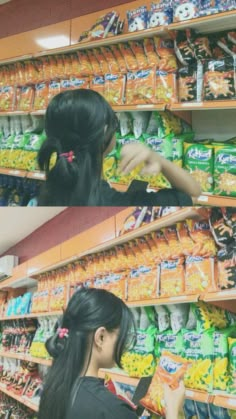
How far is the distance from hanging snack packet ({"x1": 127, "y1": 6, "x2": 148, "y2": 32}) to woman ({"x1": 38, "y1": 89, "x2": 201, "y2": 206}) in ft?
4.18

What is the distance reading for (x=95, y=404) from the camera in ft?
6.24

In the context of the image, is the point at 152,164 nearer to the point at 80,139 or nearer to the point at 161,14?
the point at 80,139

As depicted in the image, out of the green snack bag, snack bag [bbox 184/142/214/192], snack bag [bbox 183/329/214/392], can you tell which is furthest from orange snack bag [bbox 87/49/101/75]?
snack bag [bbox 183/329/214/392]

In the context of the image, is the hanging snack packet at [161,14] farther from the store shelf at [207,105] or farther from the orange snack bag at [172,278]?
the orange snack bag at [172,278]

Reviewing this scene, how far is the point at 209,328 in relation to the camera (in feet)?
7.47

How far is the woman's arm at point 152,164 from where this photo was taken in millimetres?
1817

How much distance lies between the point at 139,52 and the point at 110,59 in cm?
24

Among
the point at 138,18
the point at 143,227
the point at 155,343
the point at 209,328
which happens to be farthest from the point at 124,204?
the point at 138,18

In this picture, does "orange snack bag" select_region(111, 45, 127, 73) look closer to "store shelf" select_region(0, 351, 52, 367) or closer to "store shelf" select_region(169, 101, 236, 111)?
"store shelf" select_region(169, 101, 236, 111)

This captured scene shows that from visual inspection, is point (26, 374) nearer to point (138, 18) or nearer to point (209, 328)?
point (209, 328)

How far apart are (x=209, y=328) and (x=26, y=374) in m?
2.42

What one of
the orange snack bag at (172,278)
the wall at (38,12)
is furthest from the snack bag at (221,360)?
the wall at (38,12)

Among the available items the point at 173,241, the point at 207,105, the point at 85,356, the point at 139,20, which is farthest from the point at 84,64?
the point at 85,356

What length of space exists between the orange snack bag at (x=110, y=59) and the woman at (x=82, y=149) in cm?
127
